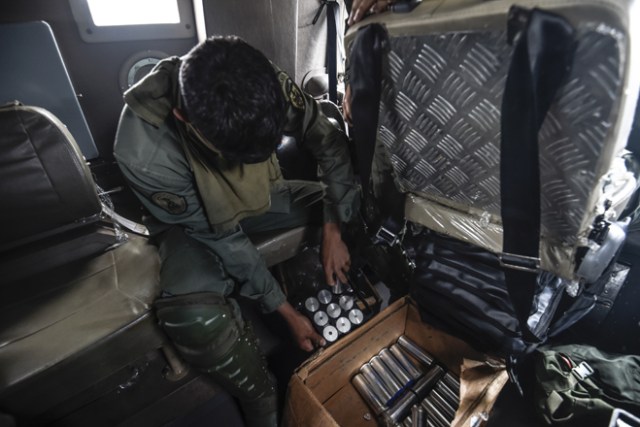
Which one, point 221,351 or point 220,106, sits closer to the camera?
point 220,106

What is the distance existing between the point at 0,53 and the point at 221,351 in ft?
6.70

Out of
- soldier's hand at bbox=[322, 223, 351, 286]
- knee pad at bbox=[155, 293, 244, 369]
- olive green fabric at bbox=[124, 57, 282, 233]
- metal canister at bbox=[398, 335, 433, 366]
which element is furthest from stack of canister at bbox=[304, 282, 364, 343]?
olive green fabric at bbox=[124, 57, 282, 233]

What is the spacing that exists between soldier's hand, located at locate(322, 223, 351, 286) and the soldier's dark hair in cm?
71

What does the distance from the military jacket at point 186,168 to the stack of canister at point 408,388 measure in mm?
675

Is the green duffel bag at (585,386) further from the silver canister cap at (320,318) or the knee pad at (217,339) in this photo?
the knee pad at (217,339)

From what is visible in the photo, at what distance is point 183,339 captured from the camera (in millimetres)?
1234

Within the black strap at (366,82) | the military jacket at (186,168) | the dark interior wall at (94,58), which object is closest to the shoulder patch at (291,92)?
the military jacket at (186,168)

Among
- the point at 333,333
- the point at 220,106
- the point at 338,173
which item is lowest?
the point at 333,333

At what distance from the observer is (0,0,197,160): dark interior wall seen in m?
1.91

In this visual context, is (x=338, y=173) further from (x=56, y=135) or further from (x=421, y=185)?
(x=56, y=135)

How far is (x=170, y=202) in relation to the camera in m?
1.28

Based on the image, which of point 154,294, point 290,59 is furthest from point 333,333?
point 290,59

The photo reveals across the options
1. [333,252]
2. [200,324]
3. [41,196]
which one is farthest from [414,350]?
[41,196]

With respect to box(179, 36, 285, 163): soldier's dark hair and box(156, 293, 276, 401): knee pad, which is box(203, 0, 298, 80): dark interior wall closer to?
box(179, 36, 285, 163): soldier's dark hair
